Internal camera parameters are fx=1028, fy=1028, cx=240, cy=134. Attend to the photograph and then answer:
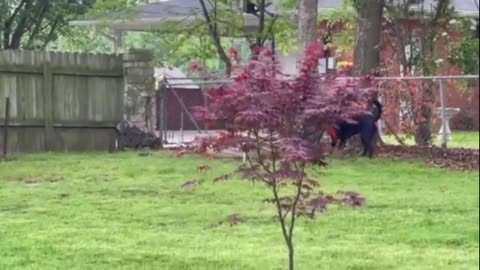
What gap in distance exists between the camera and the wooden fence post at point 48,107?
16.0 meters

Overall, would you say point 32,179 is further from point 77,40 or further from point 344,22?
point 77,40

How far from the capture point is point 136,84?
16766 millimetres

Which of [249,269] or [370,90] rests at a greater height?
[370,90]

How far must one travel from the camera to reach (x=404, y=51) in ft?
55.2

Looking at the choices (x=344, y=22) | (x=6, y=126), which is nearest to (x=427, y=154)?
(x=6, y=126)

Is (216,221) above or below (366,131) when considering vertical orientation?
below

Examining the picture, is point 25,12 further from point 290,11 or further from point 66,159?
point 66,159

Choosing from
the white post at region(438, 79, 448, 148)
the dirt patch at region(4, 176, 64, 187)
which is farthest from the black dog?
the dirt patch at region(4, 176, 64, 187)

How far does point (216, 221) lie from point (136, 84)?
8449mm

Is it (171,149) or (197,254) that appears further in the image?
(171,149)

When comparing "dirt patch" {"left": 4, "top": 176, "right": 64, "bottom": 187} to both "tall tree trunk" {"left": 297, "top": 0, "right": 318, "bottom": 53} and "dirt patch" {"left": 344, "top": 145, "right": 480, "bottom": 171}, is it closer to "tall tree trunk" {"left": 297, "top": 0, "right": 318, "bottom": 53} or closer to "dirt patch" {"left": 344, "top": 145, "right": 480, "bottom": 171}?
"dirt patch" {"left": 344, "top": 145, "right": 480, "bottom": 171}

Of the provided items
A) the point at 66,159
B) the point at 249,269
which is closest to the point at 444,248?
the point at 249,269

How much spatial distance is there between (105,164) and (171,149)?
285cm

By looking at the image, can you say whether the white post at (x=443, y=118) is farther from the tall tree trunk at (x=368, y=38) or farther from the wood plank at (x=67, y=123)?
the wood plank at (x=67, y=123)
